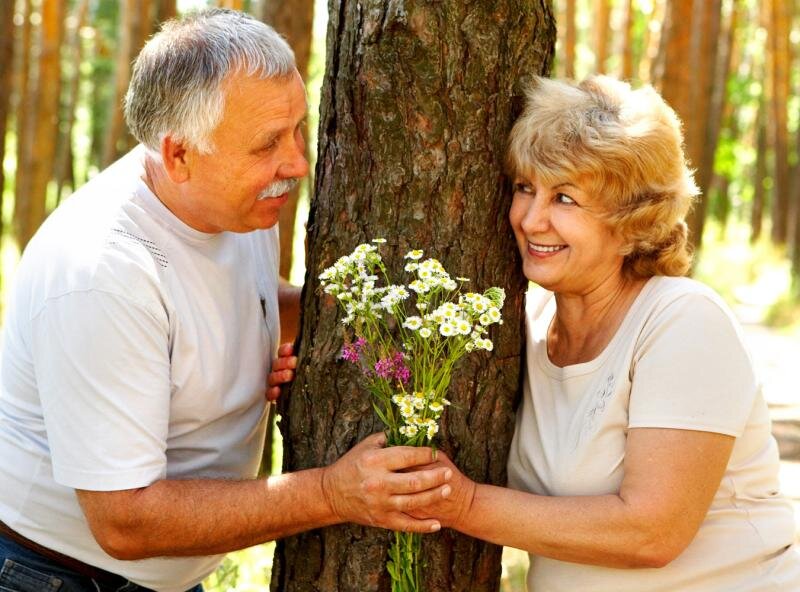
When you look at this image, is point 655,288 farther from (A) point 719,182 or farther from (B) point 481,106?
(A) point 719,182

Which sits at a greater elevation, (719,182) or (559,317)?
(559,317)

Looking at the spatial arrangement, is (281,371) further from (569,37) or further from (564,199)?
(569,37)

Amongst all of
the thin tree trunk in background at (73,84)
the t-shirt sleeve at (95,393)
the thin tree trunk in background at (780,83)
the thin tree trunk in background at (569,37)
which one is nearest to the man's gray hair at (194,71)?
the t-shirt sleeve at (95,393)

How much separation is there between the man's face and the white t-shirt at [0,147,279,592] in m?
0.10

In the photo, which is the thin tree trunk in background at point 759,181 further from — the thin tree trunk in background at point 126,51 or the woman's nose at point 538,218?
the woman's nose at point 538,218

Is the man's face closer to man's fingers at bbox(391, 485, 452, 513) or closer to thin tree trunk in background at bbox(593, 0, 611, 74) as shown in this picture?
man's fingers at bbox(391, 485, 452, 513)

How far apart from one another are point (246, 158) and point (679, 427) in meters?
1.35

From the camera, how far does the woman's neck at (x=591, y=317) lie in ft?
9.34

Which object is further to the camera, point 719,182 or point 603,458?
point 719,182

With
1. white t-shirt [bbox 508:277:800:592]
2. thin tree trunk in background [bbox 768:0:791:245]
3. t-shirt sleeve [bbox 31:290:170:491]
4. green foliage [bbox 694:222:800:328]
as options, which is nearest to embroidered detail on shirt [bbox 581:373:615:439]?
white t-shirt [bbox 508:277:800:592]

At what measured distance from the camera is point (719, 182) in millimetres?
30625

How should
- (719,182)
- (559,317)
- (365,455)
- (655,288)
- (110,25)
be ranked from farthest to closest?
1. (719,182)
2. (110,25)
3. (559,317)
4. (655,288)
5. (365,455)

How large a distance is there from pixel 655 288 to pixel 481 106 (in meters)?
0.69

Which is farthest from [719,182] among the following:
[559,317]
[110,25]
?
[559,317]
